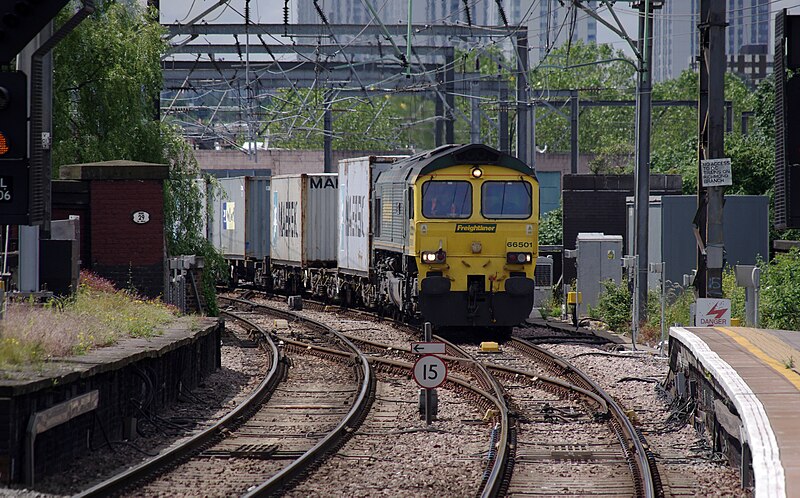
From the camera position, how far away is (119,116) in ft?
79.4

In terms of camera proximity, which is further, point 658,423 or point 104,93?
point 104,93

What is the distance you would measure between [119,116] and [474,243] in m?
7.57

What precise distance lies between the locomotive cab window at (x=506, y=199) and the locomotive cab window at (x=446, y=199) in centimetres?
31

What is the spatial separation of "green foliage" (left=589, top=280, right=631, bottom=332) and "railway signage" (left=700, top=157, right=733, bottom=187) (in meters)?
6.76

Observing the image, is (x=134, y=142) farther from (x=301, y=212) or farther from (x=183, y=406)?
(x=183, y=406)

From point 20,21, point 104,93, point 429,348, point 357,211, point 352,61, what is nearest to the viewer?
point 20,21

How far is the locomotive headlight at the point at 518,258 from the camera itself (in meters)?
22.0

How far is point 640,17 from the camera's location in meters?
22.8

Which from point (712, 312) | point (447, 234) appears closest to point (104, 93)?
point (447, 234)

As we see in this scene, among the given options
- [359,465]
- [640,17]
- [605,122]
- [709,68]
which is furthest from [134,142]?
[605,122]

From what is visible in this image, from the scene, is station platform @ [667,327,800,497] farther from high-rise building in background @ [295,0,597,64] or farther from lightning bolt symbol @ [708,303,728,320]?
high-rise building in background @ [295,0,597,64]

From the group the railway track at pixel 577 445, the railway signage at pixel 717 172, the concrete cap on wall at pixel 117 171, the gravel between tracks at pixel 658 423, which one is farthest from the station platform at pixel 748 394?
the concrete cap on wall at pixel 117 171

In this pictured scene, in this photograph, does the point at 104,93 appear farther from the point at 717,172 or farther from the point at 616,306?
the point at 717,172

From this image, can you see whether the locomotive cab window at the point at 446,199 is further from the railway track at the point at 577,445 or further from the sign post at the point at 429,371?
the sign post at the point at 429,371
